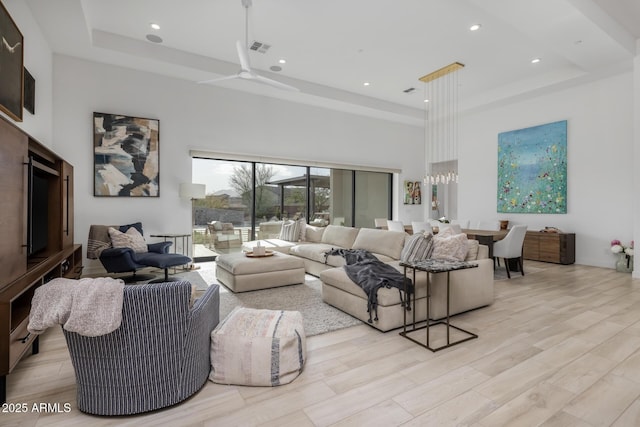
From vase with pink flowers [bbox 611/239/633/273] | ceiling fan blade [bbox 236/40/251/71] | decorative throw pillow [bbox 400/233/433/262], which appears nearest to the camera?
decorative throw pillow [bbox 400/233/433/262]

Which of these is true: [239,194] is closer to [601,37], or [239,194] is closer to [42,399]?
[42,399]

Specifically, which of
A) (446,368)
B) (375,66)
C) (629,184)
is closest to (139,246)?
(446,368)

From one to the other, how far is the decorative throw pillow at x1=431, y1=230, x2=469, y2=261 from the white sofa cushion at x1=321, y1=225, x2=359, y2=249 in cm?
198

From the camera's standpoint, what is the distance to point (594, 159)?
608cm

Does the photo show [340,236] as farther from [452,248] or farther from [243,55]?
[243,55]

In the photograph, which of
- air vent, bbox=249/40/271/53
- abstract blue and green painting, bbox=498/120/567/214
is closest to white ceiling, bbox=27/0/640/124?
air vent, bbox=249/40/271/53

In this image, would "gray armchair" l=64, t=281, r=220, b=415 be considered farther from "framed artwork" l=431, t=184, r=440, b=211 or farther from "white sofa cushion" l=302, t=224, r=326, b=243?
"framed artwork" l=431, t=184, r=440, b=211

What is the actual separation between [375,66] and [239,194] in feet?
12.2

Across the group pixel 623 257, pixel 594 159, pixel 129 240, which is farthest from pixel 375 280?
pixel 594 159

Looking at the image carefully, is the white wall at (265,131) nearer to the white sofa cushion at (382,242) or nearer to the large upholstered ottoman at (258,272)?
the large upholstered ottoman at (258,272)

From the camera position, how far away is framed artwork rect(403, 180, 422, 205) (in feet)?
30.1

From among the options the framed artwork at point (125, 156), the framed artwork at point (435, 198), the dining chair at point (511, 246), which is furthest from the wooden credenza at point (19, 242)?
the framed artwork at point (435, 198)

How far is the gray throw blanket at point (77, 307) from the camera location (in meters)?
1.48

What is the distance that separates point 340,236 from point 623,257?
4.84 metres
